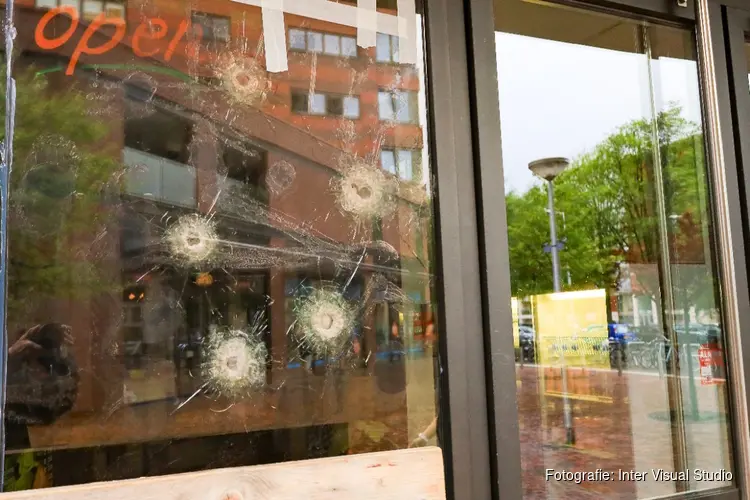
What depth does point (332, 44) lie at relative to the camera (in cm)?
183

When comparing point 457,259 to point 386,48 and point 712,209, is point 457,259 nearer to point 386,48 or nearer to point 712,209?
point 386,48

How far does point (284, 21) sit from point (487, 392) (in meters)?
1.17

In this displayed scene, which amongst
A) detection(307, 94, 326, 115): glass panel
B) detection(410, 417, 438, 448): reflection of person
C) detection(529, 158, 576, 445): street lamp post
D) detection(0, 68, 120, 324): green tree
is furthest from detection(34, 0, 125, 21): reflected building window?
detection(529, 158, 576, 445): street lamp post

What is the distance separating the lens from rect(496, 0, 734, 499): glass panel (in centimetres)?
199

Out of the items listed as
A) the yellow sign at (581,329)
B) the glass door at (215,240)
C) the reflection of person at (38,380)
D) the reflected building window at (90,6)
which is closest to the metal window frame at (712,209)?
the glass door at (215,240)

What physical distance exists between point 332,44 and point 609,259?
1755mm

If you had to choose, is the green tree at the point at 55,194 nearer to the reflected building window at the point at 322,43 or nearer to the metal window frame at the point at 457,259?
the reflected building window at the point at 322,43

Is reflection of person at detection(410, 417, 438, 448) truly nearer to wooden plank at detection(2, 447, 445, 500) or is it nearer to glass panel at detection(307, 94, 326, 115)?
wooden plank at detection(2, 447, 445, 500)

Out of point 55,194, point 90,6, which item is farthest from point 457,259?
point 90,6

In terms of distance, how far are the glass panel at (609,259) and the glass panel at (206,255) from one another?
0.41 metres

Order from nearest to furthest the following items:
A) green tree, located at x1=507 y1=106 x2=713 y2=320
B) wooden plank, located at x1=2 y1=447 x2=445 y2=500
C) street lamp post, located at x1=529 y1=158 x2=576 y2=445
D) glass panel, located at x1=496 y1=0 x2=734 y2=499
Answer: wooden plank, located at x1=2 y1=447 x2=445 y2=500 → glass panel, located at x1=496 y1=0 x2=734 y2=499 → green tree, located at x1=507 y1=106 x2=713 y2=320 → street lamp post, located at x1=529 y1=158 x2=576 y2=445

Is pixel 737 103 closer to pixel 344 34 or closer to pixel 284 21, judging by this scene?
pixel 344 34

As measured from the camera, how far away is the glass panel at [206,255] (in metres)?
1.59

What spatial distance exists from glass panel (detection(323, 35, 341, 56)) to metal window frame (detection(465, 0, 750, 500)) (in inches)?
16.2
